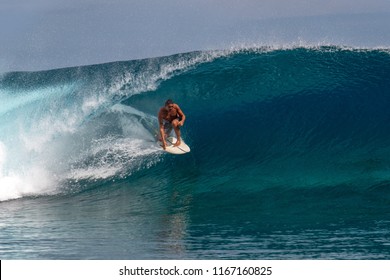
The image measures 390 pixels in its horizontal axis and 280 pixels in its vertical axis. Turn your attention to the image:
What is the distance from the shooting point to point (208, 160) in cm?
1260

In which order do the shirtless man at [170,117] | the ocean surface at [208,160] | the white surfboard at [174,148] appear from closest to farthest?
the ocean surface at [208,160] < the shirtless man at [170,117] < the white surfboard at [174,148]

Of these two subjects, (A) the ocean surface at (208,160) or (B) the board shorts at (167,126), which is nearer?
(A) the ocean surface at (208,160)

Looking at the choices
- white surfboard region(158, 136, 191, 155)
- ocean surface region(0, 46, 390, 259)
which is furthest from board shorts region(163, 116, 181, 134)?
ocean surface region(0, 46, 390, 259)

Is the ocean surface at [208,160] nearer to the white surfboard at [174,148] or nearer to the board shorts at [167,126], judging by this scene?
the white surfboard at [174,148]

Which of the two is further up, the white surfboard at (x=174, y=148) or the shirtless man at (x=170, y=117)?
the shirtless man at (x=170, y=117)

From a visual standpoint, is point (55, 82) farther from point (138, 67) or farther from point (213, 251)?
point (213, 251)

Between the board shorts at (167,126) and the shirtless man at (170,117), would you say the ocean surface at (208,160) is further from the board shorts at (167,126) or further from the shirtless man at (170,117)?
the shirtless man at (170,117)

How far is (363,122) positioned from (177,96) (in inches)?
154

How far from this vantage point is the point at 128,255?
24.3 ft

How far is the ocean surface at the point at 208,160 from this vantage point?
805cm

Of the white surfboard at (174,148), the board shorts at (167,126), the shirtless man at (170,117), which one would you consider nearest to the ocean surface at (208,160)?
the white surfboard at (174,148)

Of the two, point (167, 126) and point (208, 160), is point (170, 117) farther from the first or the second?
point (208, 160)

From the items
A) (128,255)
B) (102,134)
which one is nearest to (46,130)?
(102,134)

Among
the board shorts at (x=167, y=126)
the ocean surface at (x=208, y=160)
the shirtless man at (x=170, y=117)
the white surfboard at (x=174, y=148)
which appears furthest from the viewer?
the white surfboard at (x=174, y=148)
